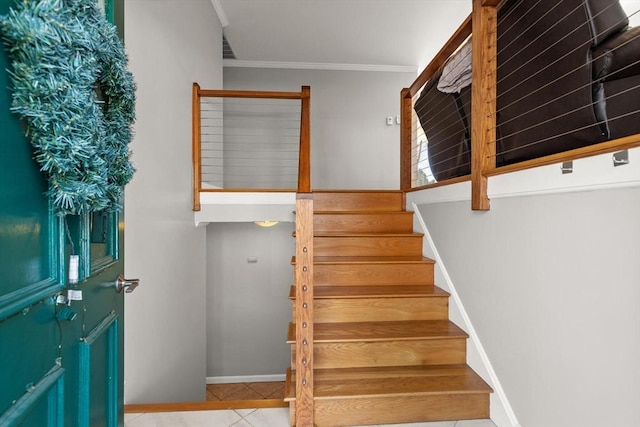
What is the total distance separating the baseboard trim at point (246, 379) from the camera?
4508 mm

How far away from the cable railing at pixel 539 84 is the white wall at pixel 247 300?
2.92 meters

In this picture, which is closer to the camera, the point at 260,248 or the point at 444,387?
the point at 444,387

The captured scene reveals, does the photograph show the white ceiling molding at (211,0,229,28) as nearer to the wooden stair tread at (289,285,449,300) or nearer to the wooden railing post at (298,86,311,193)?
the wooden railing post at (298,86,311,193)

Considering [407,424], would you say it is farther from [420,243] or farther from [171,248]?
[171,248]

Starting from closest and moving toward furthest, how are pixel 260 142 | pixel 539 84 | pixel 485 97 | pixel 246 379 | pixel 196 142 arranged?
1. pixel 539 84
2. pixel 485 97
3. pixel 196 142
4. pixel 246 379
5. pixel 260 142


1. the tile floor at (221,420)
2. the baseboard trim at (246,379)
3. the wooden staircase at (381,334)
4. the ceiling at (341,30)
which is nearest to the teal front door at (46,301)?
the tile floor at (221,420)

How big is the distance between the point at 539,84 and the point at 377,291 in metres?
1.49

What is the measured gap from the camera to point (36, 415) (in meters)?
0.70

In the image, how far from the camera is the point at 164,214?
2.31m

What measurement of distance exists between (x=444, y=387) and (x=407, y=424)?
0.27 m

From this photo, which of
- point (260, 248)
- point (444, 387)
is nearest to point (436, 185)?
point (444, 387)

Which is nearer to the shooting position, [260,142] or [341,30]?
[341,30]

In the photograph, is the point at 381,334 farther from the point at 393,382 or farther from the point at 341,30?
the point at 341,30

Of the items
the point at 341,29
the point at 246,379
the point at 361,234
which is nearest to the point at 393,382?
the point at 361,234
